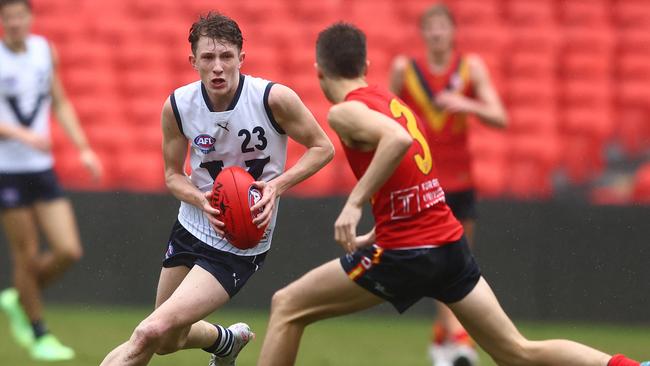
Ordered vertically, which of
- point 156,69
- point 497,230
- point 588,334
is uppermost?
point 156,69

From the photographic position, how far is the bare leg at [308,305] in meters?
6.04

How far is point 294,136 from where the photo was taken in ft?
19.8

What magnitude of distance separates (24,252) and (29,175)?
0.59 meters

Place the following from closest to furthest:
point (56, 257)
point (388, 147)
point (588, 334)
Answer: point (388, 147), point (56, 257), point (588, 334)

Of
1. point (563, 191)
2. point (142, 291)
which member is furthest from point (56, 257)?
point (563, 191)

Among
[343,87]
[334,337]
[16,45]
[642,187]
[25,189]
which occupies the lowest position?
[334,337]

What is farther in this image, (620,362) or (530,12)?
(530,12)

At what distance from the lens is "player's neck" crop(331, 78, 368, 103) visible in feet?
20.4

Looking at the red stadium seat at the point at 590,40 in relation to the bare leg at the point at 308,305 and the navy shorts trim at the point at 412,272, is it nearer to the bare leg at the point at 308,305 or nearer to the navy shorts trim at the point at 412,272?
the navy shorts trim at the point at 412,272

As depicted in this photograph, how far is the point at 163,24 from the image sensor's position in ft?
44.7

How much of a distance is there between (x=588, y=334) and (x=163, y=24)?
6.22 m

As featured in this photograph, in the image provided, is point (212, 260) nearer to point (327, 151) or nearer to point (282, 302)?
point (282, 302)

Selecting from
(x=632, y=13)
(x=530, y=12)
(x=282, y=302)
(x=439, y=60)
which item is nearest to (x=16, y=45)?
(x=439, y=60)

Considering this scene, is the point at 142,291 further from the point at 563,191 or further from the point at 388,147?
the point at 388,147
